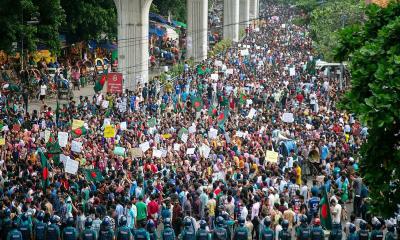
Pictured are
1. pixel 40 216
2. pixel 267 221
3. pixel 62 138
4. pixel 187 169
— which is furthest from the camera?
pixel 62 138

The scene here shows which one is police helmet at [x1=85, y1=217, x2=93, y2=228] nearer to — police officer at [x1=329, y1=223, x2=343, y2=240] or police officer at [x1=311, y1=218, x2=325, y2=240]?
police officer at [x1=311, y1=218, x2=325, y2=240]

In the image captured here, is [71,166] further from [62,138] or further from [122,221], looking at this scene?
[122,221]

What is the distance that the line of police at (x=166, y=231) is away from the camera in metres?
17.9

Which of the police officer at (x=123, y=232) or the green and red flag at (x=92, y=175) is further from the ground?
the green and red flag at (x=92, y=175)

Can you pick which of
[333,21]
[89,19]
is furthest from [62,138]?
[333,21]

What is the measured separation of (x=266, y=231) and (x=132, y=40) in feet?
93.2

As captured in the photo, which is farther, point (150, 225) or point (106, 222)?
point (150, 225)

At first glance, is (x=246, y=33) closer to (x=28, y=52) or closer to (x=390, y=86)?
(x=28, y=52)

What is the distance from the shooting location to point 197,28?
5509cm

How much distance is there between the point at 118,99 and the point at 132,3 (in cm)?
1145

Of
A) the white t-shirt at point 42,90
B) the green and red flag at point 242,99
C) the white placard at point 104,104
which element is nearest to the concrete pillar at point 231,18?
the white t-shirt at point 42,90

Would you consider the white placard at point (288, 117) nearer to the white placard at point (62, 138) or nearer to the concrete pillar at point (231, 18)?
the white placard at point (62, 138)

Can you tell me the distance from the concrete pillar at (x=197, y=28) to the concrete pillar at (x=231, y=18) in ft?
48.5

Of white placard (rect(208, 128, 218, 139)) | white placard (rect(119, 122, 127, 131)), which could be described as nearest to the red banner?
white placard (rect(119, 122, 127, 131))
